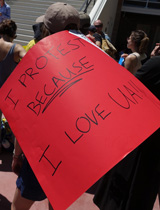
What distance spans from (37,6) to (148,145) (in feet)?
29.3

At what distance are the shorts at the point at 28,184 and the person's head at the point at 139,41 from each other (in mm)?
2179

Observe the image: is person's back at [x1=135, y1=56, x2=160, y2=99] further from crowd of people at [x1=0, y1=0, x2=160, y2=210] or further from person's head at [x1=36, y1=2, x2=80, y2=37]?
person's head at [x1=36, y1=2, x2=80, y2=37]

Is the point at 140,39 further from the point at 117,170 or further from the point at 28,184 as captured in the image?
the point at 28,184

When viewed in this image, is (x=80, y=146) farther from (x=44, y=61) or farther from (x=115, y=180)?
(x=115, y=180)

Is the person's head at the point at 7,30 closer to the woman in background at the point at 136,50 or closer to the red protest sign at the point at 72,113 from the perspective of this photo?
the woman in background at the point at 136,50

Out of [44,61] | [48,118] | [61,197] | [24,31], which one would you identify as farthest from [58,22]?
[24,31]

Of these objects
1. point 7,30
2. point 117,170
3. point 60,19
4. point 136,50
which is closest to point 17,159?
point 117,170

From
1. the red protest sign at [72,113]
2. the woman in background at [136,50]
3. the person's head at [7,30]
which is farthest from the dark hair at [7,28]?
the red protest sign at [72,113]

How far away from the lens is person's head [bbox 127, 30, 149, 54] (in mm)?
3028

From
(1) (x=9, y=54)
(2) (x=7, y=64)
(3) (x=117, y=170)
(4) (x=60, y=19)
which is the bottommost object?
(3) (x=117, y=170)

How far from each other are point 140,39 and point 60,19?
193 cm

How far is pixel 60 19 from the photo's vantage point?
1.36m

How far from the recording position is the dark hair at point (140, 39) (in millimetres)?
3023

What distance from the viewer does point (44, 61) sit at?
1228 mm
